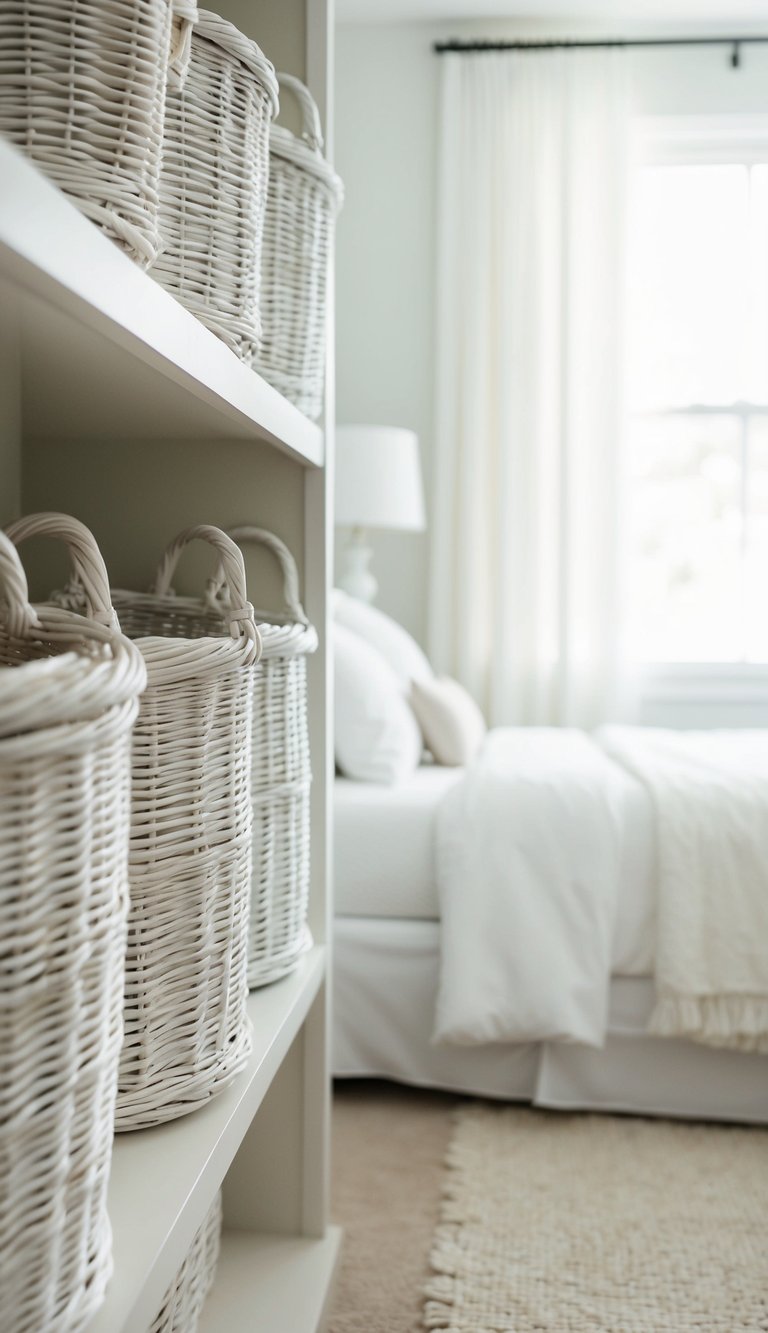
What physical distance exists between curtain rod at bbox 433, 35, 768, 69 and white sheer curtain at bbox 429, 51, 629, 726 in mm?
27

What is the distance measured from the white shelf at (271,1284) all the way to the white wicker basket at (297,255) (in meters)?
0.96

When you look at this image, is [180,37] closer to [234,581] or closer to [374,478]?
[234,581]

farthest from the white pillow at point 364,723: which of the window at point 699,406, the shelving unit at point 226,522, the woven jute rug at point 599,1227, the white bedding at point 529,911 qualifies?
the window at point 699,406

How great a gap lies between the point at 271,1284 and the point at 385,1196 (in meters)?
0.51

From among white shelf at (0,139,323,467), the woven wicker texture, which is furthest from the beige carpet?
white shelf at (0,139,323,467)

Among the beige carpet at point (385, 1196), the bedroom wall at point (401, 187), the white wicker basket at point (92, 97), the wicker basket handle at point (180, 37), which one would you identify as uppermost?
the bedroom wall at point (401, 187)

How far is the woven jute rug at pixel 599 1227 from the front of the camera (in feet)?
4.59

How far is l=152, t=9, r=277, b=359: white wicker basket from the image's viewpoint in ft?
2.73

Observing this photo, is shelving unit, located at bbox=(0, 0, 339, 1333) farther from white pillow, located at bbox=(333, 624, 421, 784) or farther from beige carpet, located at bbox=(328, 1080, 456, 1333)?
white pillow, located at bbox=(333, 624, 421, 784)

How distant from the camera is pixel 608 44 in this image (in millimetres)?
3658

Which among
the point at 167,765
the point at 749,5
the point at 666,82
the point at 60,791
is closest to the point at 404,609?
the point at 666,82

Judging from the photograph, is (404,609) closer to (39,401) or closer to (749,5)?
(749,5)

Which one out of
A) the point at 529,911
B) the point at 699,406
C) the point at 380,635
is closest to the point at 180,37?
the point at 529,911

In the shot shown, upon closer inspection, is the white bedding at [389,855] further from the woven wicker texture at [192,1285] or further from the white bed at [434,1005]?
the woven wicker texture at [192,1285]
